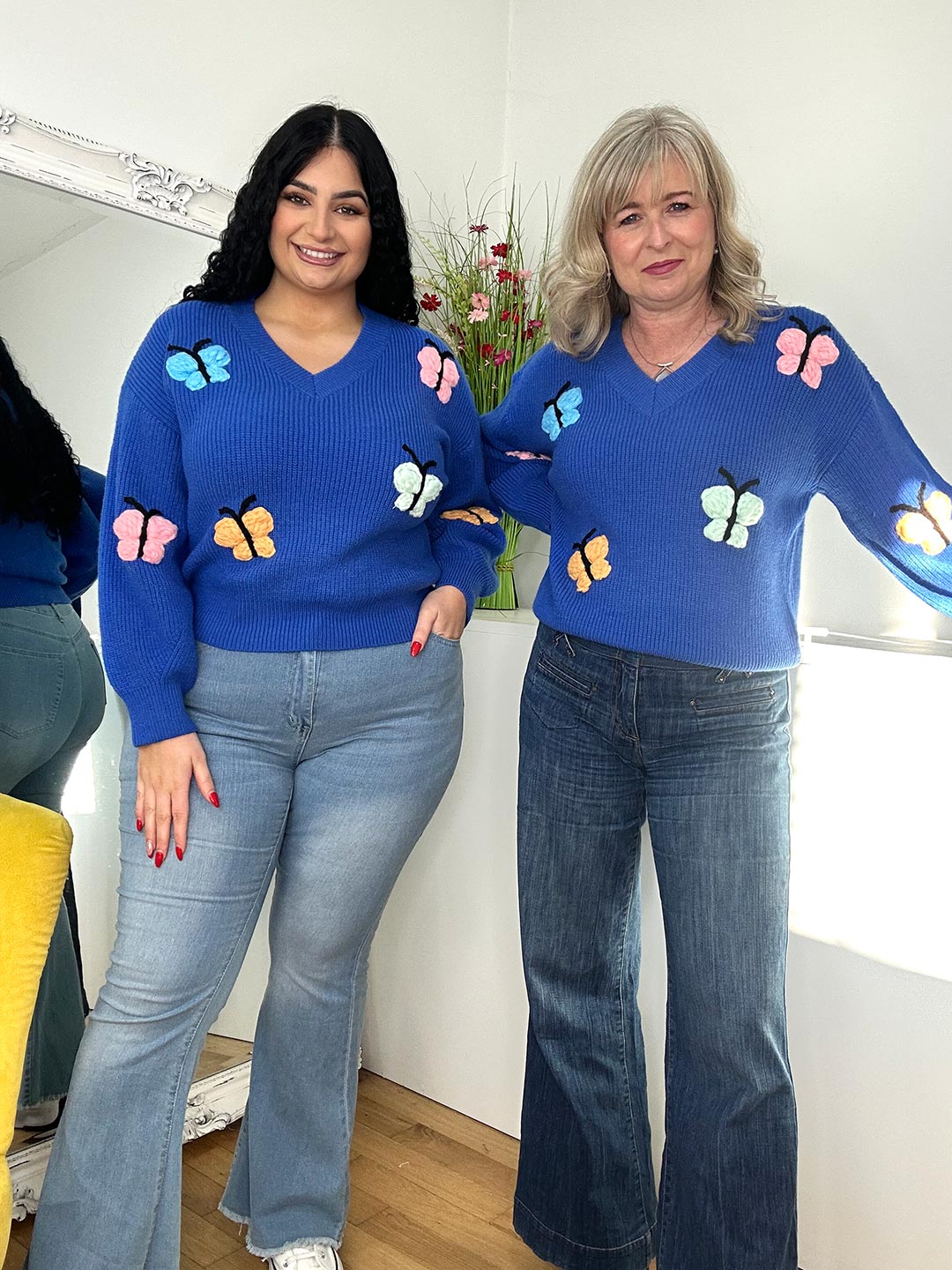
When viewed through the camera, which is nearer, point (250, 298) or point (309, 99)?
point (250, 298)

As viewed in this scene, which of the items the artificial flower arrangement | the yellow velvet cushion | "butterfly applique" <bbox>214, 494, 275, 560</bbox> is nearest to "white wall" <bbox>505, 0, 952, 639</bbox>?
the artificial flower arrangement

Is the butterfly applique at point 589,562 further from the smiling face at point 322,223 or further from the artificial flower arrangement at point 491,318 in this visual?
the artificial flower arrangement at point 491,318

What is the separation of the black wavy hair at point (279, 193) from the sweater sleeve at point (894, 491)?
23.4 inches

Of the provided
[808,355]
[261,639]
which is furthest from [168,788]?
[808,355]

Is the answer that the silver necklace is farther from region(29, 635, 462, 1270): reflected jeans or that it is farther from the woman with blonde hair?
region(29, 635, 462, 1270): reflected jeans

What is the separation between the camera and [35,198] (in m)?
1.70

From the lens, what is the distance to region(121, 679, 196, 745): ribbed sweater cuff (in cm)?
132

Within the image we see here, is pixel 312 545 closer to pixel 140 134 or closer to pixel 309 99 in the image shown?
pixel 140 134

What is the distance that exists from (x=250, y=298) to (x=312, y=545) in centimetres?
35

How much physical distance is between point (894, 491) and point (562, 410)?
0.43 m

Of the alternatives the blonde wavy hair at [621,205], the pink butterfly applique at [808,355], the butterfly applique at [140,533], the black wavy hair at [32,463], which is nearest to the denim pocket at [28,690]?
the black wavy hair at [32,463]

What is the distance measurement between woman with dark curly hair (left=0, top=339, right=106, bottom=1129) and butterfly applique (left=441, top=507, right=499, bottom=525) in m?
0.56

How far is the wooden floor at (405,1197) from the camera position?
1.69 meters

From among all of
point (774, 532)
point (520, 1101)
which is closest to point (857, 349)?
point (774, 532)
